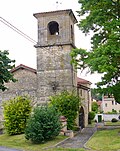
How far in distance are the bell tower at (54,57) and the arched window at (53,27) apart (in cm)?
55

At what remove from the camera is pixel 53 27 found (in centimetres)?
3916

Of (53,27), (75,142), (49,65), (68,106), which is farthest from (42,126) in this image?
(53,27)

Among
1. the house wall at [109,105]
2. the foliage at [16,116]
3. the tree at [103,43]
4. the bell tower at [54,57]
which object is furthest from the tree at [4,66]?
the house wall at [109,105]

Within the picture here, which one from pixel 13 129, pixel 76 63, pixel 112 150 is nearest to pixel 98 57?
pixel 76 63

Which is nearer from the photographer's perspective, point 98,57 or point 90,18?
point 98,57

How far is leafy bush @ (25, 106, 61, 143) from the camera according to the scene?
946 inches

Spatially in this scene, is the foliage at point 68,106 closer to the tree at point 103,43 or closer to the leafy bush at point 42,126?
the leafy bush at point 42,126

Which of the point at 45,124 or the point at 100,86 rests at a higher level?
the point at 100,86

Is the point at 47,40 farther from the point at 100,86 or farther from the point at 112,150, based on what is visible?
the point at 112,150

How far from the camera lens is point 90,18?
76.8 feet

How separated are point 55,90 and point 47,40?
655 centimetres

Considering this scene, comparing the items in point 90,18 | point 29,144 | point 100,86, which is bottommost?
point 29,144

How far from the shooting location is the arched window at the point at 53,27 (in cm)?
3811

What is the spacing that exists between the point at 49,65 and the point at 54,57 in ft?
3.92
